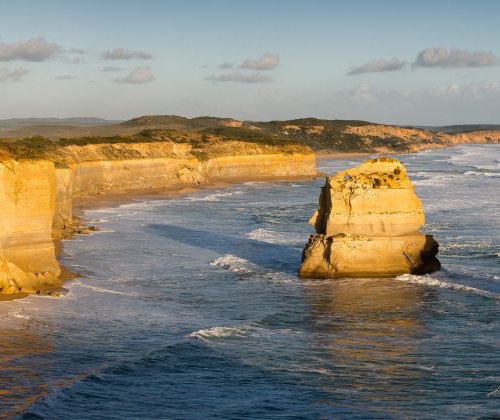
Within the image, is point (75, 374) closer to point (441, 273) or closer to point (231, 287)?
point (231, 287)

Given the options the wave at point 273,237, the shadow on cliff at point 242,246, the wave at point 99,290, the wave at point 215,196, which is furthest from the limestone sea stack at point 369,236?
the wave at point 215,196

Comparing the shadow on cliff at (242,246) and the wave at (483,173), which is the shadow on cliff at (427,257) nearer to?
the shadow on cliff at (242,246)

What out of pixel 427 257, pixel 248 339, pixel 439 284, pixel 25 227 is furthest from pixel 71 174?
pixel 248 339

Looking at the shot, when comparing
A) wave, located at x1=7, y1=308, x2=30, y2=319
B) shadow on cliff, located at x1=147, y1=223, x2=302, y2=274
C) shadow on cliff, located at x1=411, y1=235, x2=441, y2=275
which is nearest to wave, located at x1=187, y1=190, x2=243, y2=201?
shadow on cliff, located at x1=147, y1=223, x2=302, y2=274

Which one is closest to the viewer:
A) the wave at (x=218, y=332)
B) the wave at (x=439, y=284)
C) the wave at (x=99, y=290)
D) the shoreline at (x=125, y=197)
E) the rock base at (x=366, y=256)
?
the wave at (x=218, y=332)

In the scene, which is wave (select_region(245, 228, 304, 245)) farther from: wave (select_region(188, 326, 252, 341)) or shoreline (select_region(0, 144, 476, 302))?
wave (select_region(188, 326, 252, 341))

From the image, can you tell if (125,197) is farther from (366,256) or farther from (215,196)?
(366,256)
